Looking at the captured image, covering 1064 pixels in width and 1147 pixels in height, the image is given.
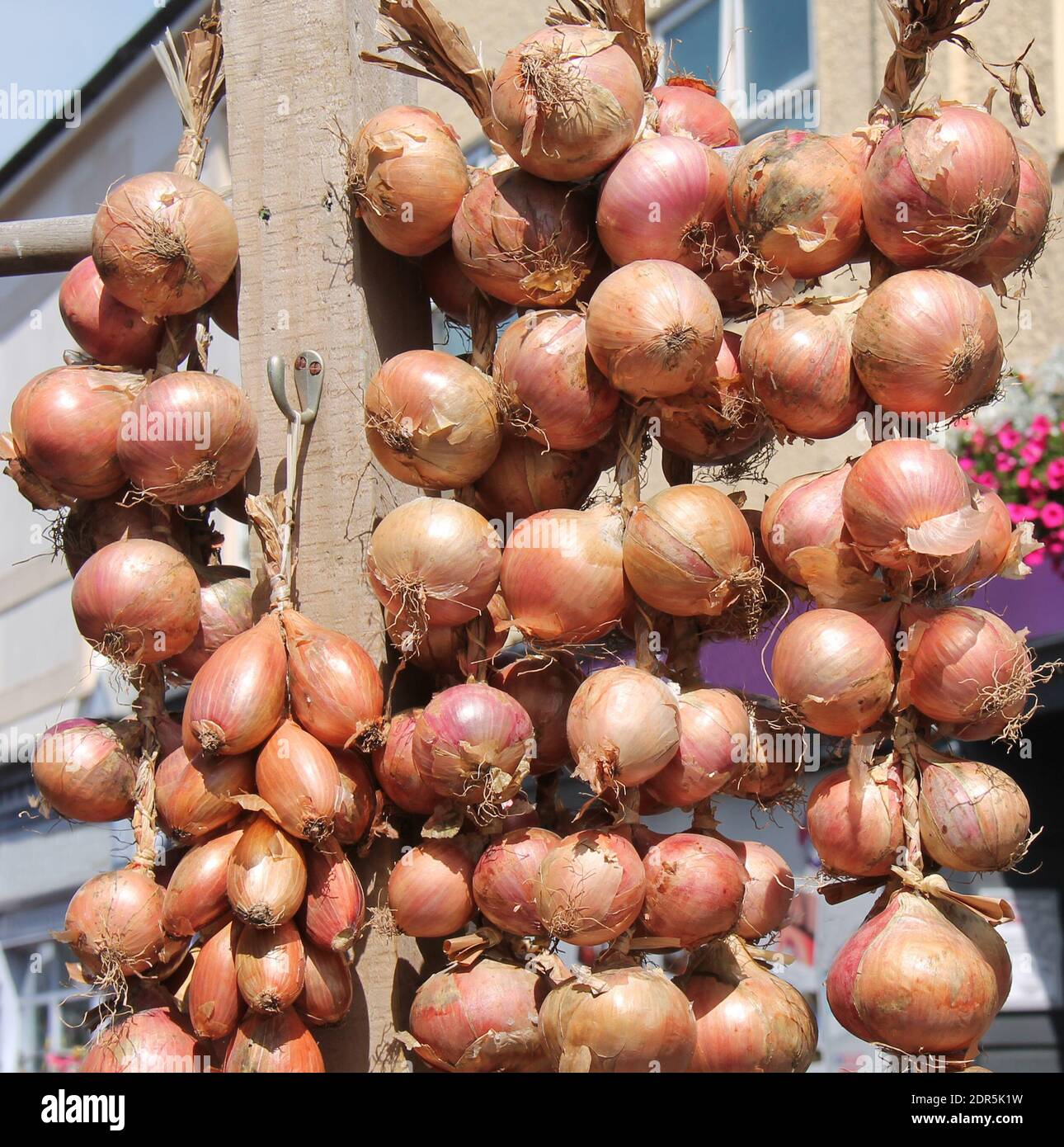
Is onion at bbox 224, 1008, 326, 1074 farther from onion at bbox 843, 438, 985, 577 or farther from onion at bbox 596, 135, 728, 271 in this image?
onion at bbox 596, 135, 728, 271

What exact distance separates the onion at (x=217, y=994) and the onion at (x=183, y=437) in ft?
1.66

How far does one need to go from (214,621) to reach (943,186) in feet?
2.98

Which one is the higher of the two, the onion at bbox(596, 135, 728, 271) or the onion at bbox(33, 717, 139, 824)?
the onion at bbox(596, 135, 728, 271)

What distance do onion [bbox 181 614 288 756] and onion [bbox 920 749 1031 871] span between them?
0.66 metres

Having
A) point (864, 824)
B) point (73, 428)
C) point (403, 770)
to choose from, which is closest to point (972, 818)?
point (864, 824)

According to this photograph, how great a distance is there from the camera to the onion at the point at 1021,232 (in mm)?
1244

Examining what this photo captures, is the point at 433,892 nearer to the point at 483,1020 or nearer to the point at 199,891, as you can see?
the point at 483,1020

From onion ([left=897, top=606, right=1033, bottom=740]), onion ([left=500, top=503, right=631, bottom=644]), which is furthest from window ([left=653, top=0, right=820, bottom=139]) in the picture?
onion ([left=897, top=606, right=1033, bottom=740])

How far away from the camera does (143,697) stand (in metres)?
1.48

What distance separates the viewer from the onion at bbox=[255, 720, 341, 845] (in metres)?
1.29

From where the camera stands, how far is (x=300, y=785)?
1290mm

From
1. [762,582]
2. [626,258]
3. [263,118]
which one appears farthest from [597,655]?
[263,118]
